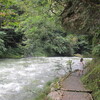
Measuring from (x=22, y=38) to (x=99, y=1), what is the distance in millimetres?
16741

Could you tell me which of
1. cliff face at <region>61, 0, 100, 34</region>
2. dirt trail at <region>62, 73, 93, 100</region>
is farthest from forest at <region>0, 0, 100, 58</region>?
dirt trail at <region>62, 73, 93, 100</region>

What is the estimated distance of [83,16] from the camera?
6.16 metres

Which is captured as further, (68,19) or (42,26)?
(42,26)

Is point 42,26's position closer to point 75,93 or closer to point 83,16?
point 83,16

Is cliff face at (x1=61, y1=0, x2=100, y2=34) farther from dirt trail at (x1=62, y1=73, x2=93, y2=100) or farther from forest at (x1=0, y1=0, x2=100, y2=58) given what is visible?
dirt trail at (x1=62, y1=73, x2=93, y2=100)

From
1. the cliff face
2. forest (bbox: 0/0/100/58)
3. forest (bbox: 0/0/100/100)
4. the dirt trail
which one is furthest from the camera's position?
the cliff face

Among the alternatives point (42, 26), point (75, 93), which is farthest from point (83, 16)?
point (42, 26)

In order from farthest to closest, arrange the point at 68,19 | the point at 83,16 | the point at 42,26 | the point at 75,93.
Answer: the point at 42,26, the point at 68,19, the point at 83,16, the point at 75,93

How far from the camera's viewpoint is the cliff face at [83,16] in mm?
5592

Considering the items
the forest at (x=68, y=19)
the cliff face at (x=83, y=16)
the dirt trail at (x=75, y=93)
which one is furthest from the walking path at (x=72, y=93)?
the cliff face at (x=83, y=16)

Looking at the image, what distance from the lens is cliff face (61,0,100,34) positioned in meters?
5.59

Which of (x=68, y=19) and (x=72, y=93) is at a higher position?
(x=68, y=19)

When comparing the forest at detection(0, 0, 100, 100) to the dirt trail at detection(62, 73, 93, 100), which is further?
the dirt trail at detection(62, 73, 93, 100)

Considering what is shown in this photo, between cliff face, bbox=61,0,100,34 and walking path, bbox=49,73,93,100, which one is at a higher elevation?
cliff face, bbox=61,0,100,34
